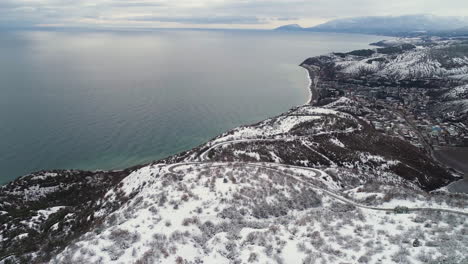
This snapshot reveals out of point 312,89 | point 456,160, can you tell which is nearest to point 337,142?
point 456,160

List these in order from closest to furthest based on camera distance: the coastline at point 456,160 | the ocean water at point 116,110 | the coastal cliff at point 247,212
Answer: the coastal cliff at point 247,212
the coastline at point 456,160
the ocean water at point 116,110

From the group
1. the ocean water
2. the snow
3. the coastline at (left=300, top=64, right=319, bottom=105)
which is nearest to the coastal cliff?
the snow

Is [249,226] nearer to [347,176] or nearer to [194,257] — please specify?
[194,257]

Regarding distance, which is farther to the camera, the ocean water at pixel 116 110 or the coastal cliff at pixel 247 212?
the ocean water at pixel 116 110

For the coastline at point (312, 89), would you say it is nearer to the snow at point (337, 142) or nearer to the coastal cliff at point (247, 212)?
the snow at point (337, 142)

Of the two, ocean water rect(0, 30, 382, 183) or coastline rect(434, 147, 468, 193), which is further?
ocean water rect(0, 30, 382, 183)

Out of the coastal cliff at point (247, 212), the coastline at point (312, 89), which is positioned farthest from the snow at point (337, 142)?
the coastline at point (312, 89)

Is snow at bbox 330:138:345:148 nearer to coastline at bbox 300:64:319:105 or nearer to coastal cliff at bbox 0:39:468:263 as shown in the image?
coastal cliff at bbox 0:39:468:263

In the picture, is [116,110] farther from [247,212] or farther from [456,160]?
[456,160]

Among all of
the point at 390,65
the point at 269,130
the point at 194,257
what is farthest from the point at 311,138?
the point at 390,65
